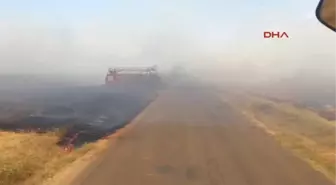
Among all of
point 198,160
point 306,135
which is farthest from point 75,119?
point 198,160

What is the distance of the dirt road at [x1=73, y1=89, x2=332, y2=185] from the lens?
13.3m

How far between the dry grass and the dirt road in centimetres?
162

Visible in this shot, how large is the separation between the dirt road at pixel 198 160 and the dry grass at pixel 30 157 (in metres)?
1.62

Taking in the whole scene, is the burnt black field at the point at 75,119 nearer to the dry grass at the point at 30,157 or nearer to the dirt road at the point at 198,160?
the dry grass at the point at 30,157

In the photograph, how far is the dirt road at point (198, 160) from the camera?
1330cm

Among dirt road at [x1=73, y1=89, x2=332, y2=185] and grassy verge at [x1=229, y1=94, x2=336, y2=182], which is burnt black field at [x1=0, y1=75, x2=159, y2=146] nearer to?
dirt road at [x1=73, y1=89, x2=332, y2=185]

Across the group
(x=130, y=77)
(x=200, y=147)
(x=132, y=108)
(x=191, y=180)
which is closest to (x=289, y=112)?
(x=132, y=108)

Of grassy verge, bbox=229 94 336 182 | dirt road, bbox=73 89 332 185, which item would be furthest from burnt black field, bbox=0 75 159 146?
grassy verge, bbox=229 94 336 182

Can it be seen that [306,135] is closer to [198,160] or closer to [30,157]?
[198,160]

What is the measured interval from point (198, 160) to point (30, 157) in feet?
21.3

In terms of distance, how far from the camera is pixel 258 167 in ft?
49.6


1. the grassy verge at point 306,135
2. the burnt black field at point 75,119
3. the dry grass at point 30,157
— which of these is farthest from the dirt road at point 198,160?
the burnt black field at point 75,119

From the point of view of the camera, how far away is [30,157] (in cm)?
1648

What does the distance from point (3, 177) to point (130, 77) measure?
66.8 meters
